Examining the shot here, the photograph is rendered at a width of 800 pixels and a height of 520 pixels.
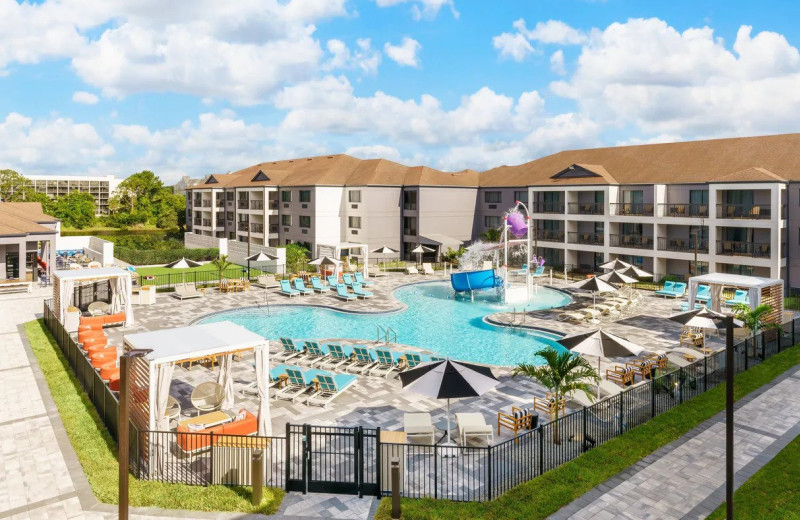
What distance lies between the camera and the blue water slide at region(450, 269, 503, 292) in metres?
35.2

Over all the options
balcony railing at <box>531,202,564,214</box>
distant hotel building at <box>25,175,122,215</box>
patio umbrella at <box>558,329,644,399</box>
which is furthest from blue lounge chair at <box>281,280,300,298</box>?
distant hotel building at <box>25,175,122,215</box>

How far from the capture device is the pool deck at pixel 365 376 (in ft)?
50.1

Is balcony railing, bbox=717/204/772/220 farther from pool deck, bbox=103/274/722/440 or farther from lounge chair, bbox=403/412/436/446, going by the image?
lounge chair, bbox=403/412/436/446

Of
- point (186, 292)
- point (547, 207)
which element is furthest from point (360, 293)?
point (547, 207)

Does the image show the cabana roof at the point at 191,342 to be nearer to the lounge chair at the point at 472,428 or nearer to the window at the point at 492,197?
the lounge chair at the point at 472,428

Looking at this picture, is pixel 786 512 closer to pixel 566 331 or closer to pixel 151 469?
pixel 151 469

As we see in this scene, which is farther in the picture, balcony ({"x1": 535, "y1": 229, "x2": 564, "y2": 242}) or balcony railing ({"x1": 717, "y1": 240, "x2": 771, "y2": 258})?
balcony ({"x1": 535, "y1": 229, "x2": 564, "y2": 242})

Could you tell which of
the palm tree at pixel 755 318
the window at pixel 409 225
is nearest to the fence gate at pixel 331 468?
the palm tree at pixel 755 318

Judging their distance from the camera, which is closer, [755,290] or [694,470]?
[694,470]

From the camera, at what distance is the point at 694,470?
39.5 ft

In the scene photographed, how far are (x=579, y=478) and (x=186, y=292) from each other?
90.9 feet

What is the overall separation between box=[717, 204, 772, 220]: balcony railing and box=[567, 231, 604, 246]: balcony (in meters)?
9.14

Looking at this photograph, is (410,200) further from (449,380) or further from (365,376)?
(449,380)

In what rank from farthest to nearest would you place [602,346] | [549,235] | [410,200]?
[410,200] < [549,235] < [602,346]
